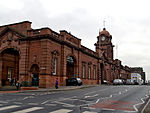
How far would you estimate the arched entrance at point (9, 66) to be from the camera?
34938 mm

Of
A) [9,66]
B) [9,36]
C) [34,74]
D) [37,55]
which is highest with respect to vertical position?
[9,36]

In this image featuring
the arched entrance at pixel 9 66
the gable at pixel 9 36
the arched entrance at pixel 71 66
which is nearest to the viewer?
the gable at pixel 9 36

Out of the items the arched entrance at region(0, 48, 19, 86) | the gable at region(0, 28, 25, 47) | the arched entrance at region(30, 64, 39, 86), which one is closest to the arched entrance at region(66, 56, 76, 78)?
the arched entrance at region(30, 64, 39, 86)

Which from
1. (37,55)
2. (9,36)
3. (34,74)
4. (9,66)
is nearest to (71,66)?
(34,74)

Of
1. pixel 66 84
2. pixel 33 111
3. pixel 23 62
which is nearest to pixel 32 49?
pixel 23 62

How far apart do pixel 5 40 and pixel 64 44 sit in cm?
1016

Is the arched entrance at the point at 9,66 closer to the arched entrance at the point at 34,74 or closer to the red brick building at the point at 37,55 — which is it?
the red brick building at the point at 37,55

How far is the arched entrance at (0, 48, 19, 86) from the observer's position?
34.9 m

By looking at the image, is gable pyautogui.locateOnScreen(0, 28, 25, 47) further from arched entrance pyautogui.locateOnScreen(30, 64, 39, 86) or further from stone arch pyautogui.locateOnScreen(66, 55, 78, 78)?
stone arch pyautogui.locateOnScreen(66, 55, 78, 78)

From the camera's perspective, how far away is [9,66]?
36.4 metres

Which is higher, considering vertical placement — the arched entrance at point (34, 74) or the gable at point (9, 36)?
the gable at point (9, 36)

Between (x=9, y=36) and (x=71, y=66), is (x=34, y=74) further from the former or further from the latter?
(x=71, y=66)

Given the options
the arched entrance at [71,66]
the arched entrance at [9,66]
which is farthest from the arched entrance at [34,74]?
the arched entrance at [71,66]

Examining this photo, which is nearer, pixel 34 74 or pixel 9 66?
pixel 34 74
